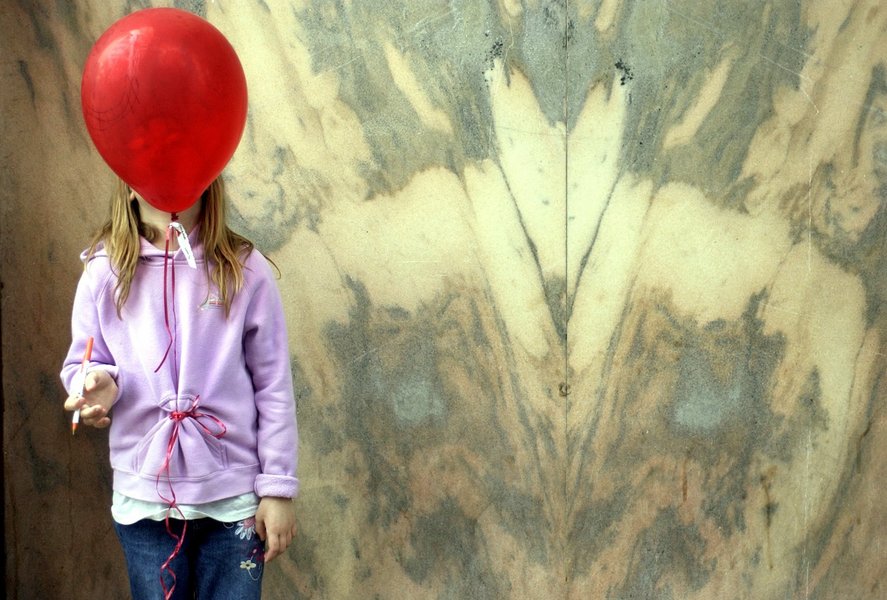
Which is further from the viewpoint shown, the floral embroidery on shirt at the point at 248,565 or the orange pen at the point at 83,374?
the floral embroidery on shirt at the point at 248,565

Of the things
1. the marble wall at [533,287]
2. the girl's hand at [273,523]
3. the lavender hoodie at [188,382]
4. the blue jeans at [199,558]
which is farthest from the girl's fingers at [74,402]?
the marble wall at [533,287]

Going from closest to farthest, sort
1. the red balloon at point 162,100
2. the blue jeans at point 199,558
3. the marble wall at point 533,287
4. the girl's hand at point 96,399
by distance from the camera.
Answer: the red balloon at point 162,100 < the girl's hand at point 96,399 < the blue jeans at point 199,558 < the marble wall at point 533,287

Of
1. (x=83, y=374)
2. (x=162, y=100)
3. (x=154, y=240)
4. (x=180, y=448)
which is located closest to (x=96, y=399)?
(x=83, y=374)

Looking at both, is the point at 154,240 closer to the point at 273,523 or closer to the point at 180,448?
the point at 180,448

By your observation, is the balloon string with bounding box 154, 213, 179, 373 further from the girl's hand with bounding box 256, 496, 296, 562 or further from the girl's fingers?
the girl's hand with bounding box 256, 496, 296, 562

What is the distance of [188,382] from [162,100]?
19.3 inches

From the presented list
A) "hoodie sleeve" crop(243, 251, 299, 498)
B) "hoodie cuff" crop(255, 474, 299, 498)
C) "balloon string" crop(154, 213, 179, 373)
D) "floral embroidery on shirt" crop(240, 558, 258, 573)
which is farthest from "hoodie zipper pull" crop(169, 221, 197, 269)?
"floral embroidery on shirt" crop(240, 558, 258, 573)

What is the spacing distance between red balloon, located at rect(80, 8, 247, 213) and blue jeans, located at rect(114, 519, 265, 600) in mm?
577

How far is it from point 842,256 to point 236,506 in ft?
4.41

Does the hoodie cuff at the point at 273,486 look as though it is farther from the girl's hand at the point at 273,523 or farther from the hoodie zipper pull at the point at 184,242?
the hoodie zipper pull at the point at 184,242

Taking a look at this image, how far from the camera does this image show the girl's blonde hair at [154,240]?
1938 millimetres

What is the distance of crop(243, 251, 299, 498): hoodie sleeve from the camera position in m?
1.97

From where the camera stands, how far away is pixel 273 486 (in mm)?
1952

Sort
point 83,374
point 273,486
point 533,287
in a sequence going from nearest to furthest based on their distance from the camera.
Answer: point 83,374 < point 273,486 < point 533,287
